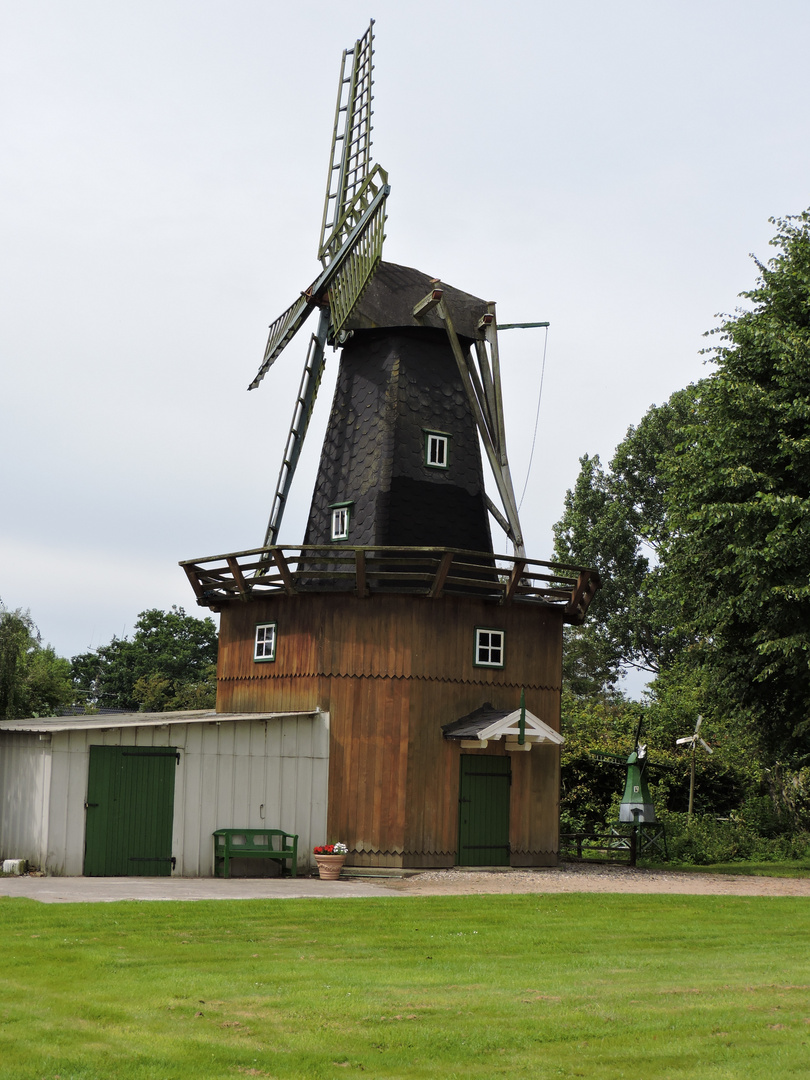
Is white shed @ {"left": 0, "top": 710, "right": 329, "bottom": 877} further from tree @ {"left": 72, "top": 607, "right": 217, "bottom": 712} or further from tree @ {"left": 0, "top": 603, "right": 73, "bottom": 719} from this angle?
tree @ {"left": 72, "top": 607, "right": 217, "bottom": 712}

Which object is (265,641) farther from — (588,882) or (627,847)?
(627,847)

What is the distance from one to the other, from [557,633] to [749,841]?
923cm

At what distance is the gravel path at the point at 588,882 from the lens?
17797 mm

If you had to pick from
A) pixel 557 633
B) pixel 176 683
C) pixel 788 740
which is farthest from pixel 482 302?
pixel 176 683

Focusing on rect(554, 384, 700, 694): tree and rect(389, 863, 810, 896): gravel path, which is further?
rect(554, 384, 700, 694): tree

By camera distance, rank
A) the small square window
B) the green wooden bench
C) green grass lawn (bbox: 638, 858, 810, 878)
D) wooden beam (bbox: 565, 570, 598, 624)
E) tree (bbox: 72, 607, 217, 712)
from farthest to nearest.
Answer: tree (bbox: 72, 607, 217, 712) < green grass lawn (bbox: 638, 858, 810, 878) < the small square window < wooden beam (bbox: 565, 570, 598, 624) < the green wooden bench

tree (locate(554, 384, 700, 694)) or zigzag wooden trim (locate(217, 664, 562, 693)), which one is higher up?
tree (locate(554, 384, 700, 694))

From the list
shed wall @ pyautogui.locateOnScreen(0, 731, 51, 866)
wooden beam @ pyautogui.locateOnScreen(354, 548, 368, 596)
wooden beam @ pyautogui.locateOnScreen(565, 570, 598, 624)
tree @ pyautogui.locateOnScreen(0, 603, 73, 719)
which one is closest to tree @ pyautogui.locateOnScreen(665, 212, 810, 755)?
wooden beam @ pyautogui.locateOnScreen(565, 570, 598, 624)

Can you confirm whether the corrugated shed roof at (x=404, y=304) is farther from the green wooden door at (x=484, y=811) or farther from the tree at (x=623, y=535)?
the tree at (x=623, y=535)

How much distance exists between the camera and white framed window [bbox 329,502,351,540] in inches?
891

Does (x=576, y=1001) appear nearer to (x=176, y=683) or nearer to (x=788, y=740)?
(x=788, y=740)

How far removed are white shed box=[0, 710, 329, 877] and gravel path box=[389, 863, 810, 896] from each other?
8.88 ft

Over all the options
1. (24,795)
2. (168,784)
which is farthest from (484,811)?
(24,795)

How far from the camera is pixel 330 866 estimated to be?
19.6 meters
